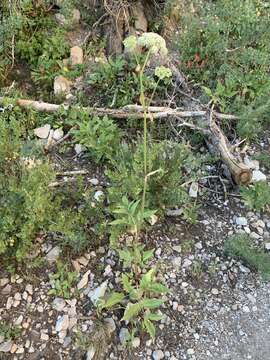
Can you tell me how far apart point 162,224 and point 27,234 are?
3.57 ft

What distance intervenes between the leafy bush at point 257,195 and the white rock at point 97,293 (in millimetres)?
1387

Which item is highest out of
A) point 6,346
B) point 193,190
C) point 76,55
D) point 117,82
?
point 76,55

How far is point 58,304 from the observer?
340 centimetres

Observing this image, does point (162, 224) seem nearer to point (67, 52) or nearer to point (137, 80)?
point (137, 80)

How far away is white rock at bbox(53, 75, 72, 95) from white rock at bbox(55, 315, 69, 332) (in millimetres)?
2239

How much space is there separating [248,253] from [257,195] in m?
0.59

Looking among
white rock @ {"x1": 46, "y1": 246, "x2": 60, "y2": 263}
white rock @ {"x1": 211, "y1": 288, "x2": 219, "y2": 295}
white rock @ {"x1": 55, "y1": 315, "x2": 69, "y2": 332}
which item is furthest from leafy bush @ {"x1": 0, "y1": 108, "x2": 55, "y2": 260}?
white rock @ {"x1": 211, "y1": 288, "x2": 219, "y2": 295}

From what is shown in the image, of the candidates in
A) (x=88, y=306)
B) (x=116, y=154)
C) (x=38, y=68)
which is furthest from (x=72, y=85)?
(x=88, y=306)

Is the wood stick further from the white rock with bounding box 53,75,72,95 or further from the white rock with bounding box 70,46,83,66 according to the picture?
the white rock with bounding box 70,46,83,66

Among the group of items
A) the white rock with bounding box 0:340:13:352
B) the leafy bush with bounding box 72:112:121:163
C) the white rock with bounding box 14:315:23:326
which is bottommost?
the white rock with bounding box 0:340:13:352

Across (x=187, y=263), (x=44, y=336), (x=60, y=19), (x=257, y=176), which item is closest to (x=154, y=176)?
(x=187, y=263)

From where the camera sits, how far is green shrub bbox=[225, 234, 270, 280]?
360cm

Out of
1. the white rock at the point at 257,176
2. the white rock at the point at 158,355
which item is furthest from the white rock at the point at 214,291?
the white rock at the point at 257,176

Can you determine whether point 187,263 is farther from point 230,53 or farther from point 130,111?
point 230,53
